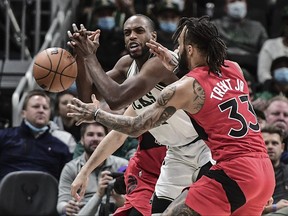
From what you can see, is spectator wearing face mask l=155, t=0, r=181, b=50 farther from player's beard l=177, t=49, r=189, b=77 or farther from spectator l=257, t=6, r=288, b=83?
player's beard l=177, t=49, r=189, b=77

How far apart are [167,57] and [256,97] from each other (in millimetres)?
4776

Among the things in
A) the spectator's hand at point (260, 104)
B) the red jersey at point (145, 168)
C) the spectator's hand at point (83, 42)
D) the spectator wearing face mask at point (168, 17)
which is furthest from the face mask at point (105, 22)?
the spectator's hand at point (83, 42)

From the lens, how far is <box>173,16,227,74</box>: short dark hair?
5598 millimetres

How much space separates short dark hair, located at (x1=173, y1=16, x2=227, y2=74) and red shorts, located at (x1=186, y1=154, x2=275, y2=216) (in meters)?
A: 0.66

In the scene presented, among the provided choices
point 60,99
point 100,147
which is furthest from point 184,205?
point 60,99

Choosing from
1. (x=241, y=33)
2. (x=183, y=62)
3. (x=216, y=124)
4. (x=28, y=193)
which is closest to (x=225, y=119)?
(x=216, y=124)

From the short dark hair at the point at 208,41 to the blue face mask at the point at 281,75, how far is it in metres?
5.16

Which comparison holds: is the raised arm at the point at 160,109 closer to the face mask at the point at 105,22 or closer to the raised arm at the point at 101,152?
the raised arm at the point at 101,152

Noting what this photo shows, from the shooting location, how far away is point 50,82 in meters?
6.57

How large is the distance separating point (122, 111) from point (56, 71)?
259 cm

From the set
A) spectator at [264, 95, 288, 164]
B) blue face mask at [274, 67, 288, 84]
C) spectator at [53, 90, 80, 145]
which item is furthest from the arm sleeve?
blue face mask at [274, 67, 288, 84]

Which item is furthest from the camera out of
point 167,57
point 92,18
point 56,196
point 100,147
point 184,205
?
point 92,18

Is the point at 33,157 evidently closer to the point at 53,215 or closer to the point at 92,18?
the point at 53,215

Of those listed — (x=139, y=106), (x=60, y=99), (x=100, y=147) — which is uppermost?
(x=139, y=106)
